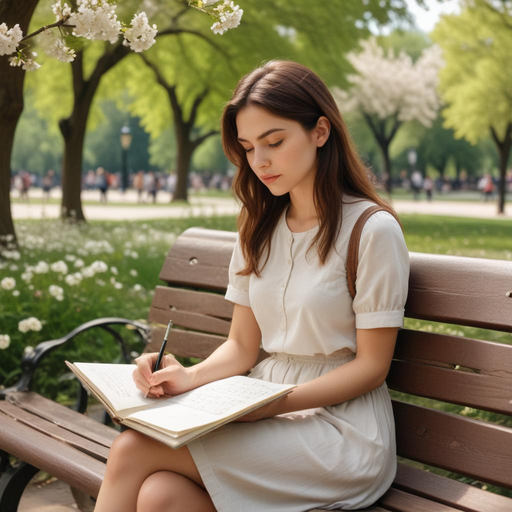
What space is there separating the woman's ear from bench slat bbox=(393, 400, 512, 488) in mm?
904

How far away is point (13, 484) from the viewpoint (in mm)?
2941

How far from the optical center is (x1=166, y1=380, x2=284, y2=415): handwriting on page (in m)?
2.22

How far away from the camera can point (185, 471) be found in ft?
7.18

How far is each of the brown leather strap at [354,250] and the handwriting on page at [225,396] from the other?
1.34 ft

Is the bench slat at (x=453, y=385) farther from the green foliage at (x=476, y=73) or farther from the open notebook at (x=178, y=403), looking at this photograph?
the green foliage at (x=476, y=73)

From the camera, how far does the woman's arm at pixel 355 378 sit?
2.39 meters

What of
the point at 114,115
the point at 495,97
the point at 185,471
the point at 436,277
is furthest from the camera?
the point at 114,115

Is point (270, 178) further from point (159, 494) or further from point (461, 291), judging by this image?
point (159, 494)

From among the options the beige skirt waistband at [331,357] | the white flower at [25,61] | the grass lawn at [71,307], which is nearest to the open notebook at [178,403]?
the beige skirt waistband at [331,357]

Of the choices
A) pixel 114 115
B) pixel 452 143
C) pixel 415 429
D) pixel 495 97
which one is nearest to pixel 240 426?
pixel 415 429

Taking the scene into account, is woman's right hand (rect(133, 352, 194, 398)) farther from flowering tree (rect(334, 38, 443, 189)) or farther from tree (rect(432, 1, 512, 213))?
flowering tree (rect(334, 38, 443, 189))

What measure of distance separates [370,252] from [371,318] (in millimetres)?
194

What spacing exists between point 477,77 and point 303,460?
27.6 m

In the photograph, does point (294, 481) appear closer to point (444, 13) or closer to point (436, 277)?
point (436, 277)
